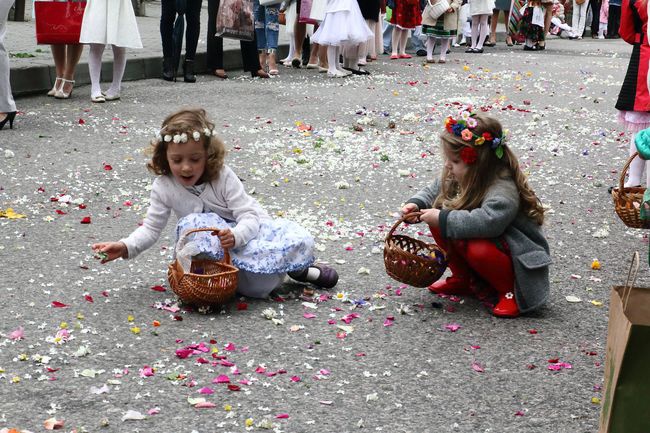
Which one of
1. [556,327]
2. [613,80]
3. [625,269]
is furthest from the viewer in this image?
[613,80]

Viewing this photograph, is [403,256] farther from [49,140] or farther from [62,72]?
[62,72]

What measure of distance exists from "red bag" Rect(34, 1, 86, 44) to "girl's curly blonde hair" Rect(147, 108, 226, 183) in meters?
5.43

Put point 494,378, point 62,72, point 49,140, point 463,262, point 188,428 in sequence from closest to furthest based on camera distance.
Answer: point 188,428 → point 494,378 → point 463,262 → point 49,140 → point 62,72

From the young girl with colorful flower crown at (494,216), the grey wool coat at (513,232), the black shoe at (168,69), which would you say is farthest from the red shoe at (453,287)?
the black shoe at (168,69)

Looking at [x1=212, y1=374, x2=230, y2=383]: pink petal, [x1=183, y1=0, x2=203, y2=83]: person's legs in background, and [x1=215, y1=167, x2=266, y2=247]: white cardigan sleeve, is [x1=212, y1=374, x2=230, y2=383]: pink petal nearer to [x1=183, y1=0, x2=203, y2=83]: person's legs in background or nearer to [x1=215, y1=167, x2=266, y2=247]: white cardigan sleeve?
[x1=215, y1=167, x2=266, y2=247]: white cardigan sleeve

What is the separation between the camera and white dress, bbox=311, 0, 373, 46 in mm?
12992

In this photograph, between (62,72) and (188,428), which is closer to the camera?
(188,428)

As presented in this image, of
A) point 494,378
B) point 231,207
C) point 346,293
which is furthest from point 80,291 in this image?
point 494,378

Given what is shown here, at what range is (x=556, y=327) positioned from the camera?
14.3 ft

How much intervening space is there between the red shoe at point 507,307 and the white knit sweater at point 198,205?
1.11m

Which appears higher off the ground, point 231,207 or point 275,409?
point 231,207

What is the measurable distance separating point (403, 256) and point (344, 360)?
689mm

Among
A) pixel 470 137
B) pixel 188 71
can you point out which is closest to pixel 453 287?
pixel 470 137

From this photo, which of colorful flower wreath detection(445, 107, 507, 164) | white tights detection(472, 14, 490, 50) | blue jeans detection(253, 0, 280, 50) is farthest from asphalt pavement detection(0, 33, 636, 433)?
white tights detection(472, 14, 490, 50)
